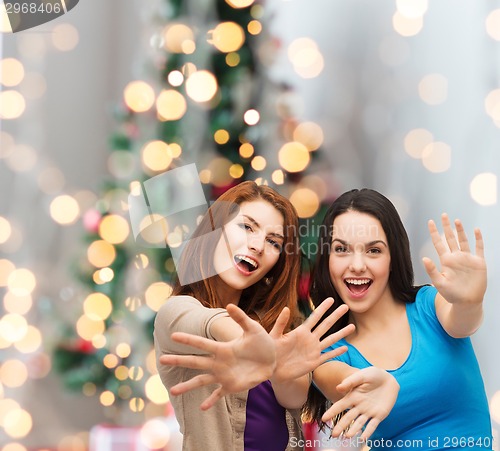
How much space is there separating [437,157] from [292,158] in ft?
1.28

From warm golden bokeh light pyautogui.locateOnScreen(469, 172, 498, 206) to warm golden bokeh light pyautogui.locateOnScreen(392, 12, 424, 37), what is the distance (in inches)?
16.1

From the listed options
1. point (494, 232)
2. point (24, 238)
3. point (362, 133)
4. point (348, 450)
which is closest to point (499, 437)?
point (348, 450)

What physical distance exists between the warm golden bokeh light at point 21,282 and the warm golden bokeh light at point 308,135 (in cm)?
90

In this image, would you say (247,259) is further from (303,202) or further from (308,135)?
(308,135)

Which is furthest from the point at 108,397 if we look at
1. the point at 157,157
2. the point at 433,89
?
the point at 433,89

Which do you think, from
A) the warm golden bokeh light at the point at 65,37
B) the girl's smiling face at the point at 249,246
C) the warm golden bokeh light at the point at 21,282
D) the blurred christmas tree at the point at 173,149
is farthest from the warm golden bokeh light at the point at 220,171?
the warm golden bokeh light at the point at 65,37

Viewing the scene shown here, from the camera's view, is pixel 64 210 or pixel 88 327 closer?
pixel 88 327

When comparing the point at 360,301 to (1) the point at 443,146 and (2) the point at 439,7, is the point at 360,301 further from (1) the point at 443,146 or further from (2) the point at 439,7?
(2) the point at 439,7

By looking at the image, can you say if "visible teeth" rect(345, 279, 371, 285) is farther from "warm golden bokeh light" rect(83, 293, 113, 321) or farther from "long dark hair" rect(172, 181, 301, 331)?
"warm golden bokeh light" rect(83, 293, 113, 321)

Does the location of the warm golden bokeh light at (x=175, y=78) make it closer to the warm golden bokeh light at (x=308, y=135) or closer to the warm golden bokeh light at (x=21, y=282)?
the warm golden bokeh light at (x=308, y=135)

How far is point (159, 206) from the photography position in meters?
1.25

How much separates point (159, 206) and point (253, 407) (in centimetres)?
43

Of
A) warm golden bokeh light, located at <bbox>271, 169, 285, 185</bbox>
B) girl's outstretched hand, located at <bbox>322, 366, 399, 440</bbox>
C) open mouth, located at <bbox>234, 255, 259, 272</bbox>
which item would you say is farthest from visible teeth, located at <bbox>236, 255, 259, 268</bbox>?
warm golden bokeh light, located at <bbox>271, 169, 285, 185</bbox>

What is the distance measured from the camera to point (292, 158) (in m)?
1.46
